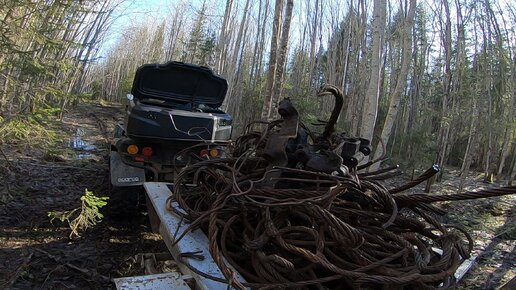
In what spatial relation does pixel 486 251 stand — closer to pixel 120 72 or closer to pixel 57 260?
pixel 57 260

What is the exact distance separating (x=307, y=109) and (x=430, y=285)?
40.9 feet

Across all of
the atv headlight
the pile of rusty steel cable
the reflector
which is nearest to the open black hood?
the atv headlight

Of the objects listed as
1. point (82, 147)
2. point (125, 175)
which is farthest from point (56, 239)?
point (82, 147)

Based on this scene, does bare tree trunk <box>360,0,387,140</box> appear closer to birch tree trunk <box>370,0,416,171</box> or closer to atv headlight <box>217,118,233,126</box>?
birch tree trunk <box>370,0,416,171</box>

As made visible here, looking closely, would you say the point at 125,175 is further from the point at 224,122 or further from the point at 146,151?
the point at 224,122

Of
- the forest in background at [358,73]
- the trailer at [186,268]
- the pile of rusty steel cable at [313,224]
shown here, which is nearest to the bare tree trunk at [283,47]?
the forest in background at [358,73]

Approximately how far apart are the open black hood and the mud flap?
1.29m

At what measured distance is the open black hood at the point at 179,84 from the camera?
501 cm

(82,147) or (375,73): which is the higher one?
(375,73)

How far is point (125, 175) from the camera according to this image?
13.9ft

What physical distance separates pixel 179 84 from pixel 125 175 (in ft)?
5.48

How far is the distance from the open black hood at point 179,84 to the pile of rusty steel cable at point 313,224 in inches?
120

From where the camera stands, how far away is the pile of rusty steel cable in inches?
56.8

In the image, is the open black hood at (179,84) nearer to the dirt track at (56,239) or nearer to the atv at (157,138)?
the atv at (157,138)
